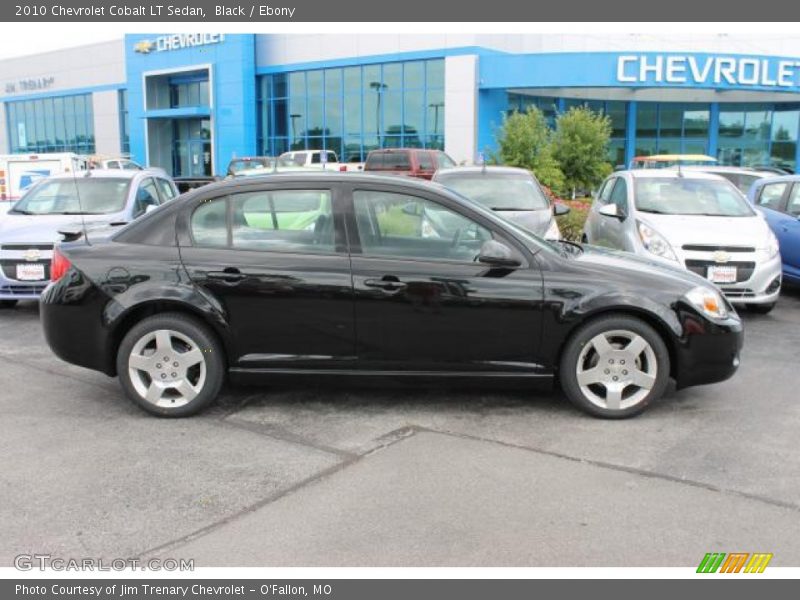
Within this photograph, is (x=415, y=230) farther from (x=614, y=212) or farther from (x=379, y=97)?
(x=379, y=97)

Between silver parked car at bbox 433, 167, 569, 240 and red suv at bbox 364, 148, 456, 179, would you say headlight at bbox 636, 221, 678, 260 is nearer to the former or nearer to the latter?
silver parked car at bbox 433, 167, 569, 240

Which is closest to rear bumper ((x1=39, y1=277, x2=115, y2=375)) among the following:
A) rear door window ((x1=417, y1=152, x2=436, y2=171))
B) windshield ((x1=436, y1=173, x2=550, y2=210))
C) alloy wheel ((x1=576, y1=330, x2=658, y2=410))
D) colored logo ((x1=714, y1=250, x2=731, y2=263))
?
alloy wheel ((x1=576, y1=330, x2=658, y2=410))

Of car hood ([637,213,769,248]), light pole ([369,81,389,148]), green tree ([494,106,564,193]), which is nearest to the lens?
car hood ([637,213,769,248])

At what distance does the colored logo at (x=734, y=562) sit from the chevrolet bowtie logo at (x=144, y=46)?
43.0 meters

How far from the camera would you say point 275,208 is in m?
5.38

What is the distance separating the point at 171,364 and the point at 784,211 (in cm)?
868

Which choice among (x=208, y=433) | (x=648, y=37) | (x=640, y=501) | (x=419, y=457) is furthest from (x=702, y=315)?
(x=648, y=37)

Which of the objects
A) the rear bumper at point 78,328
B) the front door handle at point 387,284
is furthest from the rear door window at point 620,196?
the rear bumper at point 78,328

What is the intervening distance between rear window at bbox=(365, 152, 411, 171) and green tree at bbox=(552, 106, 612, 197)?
499 centimetres

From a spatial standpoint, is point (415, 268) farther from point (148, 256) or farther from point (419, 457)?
point (148, 256)

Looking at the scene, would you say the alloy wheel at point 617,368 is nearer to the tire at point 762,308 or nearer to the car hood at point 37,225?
the tire at point 762,308

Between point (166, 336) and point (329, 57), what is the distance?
102 ft

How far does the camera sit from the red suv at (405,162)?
22.0m

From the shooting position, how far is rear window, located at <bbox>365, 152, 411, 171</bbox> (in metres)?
22.2
